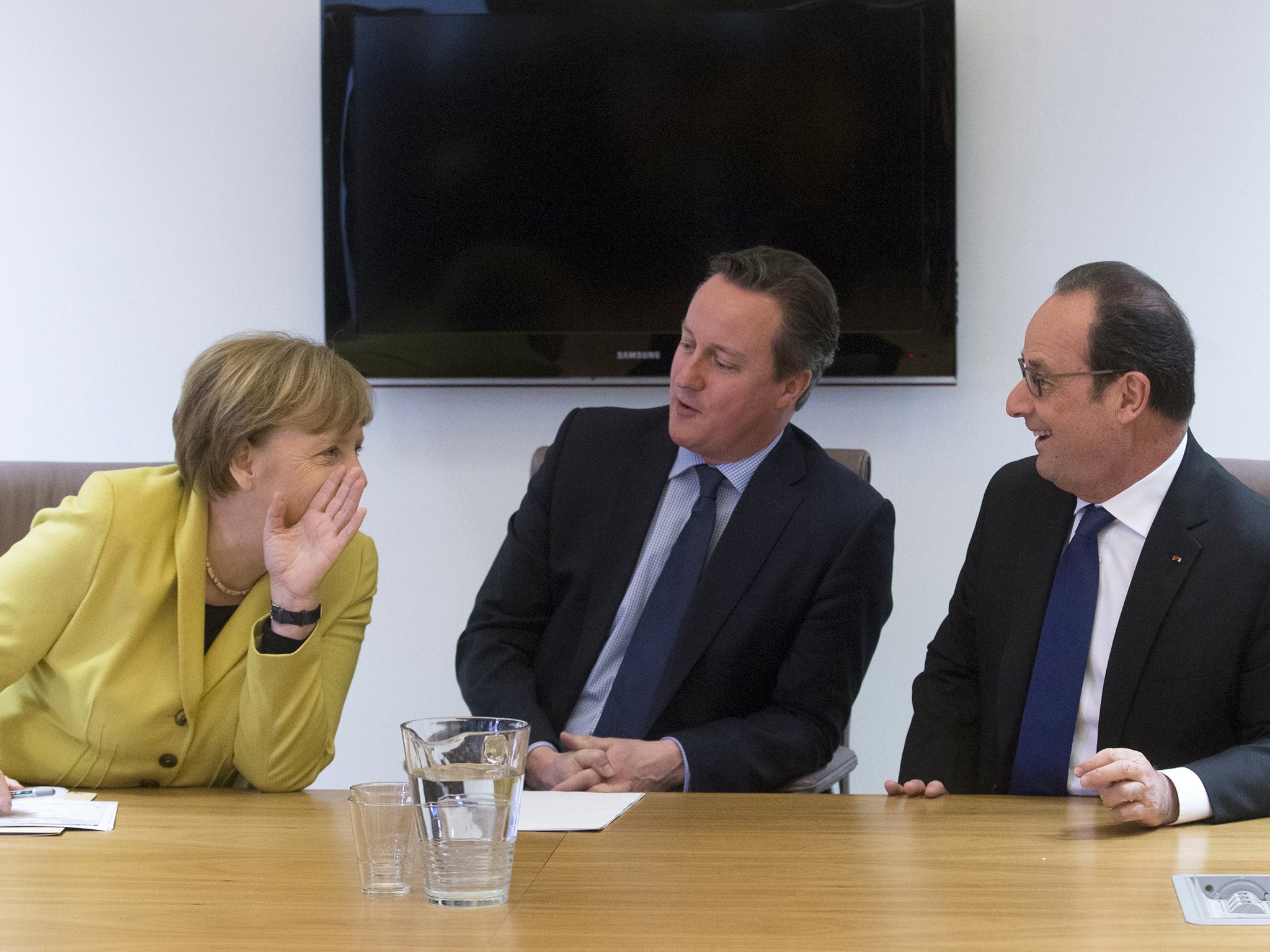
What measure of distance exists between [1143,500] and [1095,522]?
76 millimetres

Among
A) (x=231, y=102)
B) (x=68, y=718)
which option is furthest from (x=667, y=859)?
(x=231, y=102)

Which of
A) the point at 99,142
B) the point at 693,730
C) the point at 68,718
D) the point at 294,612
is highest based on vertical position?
the point at 99,142

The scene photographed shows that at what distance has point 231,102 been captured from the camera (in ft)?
10.3

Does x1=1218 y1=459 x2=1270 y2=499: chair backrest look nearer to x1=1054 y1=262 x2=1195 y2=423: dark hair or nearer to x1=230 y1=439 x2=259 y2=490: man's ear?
x1=1054 y1=262 x2=1195 y2=423: dark hair

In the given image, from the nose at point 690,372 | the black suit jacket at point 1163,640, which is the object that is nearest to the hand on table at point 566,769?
the black suit jacket at point 1163,640

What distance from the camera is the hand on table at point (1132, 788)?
56.2 inches

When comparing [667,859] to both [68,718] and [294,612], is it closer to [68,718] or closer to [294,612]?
[294,612]

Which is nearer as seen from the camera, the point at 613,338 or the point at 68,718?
the point at 68,718

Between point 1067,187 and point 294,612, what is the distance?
2043 millimetres

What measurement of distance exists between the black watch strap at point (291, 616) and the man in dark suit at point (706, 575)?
0.46 m

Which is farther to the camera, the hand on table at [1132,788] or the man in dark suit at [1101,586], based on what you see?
the man in dark suit at [1101,586]

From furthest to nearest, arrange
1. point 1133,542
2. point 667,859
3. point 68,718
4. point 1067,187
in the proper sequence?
point 1067,187 < point 1133,542 < point 68,718 < point 667,859

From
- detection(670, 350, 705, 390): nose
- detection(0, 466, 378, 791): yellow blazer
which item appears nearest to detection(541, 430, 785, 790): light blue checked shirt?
detection(670, 350, 705, 390): nose

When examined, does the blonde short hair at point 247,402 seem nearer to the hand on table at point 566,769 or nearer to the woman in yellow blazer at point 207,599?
the woman in yellow blazer at point 207,599
